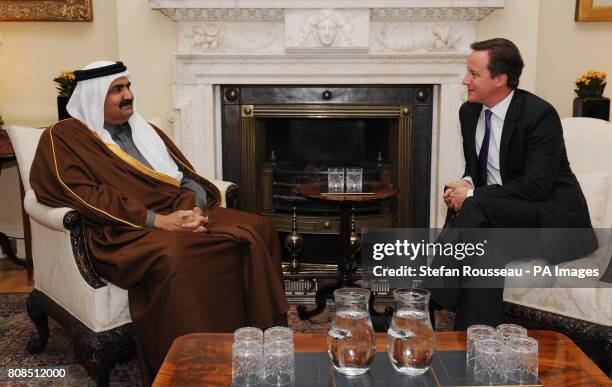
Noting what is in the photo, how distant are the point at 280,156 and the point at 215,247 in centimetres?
208

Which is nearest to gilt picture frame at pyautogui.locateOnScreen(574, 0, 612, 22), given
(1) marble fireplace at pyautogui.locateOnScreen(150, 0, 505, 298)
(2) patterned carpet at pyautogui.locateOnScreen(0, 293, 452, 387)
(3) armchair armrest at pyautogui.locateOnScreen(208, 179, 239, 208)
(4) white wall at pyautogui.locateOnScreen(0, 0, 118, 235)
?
(1) marble fireplace at pyautogui.locateOnScreen(150, 0, 505, 298)

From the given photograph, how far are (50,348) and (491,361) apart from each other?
2.31 metres

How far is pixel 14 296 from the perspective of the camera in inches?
Answer: 156

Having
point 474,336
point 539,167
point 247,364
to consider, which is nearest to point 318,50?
point 539,167

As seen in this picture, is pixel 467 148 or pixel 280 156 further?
pixel 280 156

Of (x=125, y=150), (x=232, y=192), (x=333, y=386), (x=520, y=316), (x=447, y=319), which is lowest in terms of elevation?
(x=447, y=319)

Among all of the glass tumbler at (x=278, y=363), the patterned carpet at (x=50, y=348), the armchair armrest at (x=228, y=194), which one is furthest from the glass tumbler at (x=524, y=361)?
the armchair armrest at (x=228, y=194)

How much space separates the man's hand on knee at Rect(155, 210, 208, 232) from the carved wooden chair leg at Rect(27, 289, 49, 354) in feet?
2.40

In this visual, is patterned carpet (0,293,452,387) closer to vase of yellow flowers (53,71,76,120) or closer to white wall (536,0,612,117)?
vase of yellow flowers (53,71,76,120)

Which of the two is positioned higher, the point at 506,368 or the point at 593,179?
the point at 593,179

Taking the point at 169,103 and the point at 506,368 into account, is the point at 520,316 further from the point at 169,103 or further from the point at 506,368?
the point at 169,103

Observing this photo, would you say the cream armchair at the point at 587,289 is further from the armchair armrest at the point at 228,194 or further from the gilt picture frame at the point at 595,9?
the armchair armrest at the point at 228,194

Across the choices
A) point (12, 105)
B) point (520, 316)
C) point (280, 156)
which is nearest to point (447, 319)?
point (520, 316)

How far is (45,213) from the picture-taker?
277 centimetres
